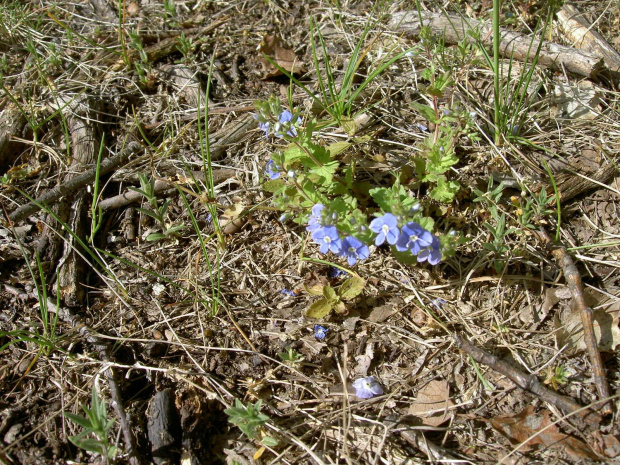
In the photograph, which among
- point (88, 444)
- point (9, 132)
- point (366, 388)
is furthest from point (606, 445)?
point (9, 132)

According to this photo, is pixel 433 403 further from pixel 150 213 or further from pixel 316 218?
pixel 150 213

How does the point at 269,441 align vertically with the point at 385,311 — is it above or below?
below

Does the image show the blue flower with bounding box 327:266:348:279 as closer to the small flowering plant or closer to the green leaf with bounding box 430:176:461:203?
the small flowering plant

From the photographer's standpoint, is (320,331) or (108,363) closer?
(108,363)

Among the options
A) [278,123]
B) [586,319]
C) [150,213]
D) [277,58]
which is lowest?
[150,213]

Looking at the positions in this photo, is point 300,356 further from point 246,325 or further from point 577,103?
point 577,103

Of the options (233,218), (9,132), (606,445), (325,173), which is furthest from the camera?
(9,132)

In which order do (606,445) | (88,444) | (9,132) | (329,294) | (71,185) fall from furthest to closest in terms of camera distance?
(9,132)
(71,185)
(329,294)
(606,445)
(88,444)
